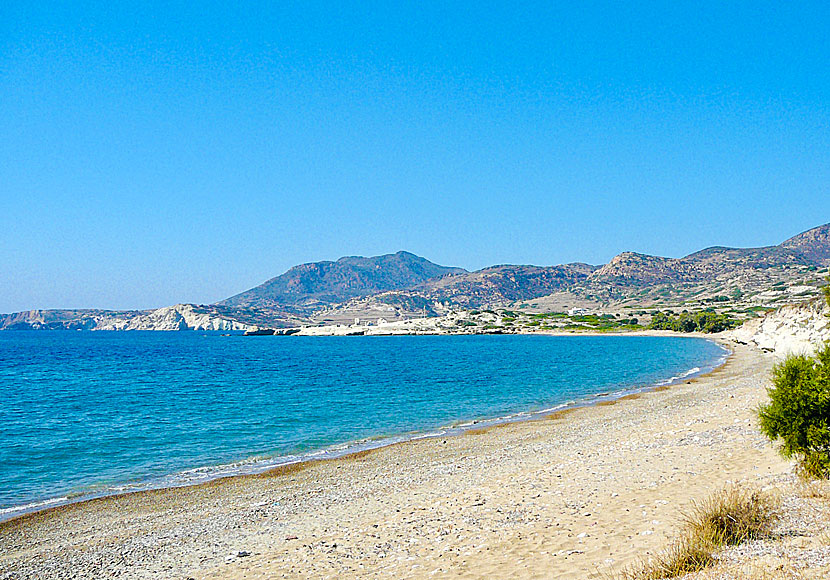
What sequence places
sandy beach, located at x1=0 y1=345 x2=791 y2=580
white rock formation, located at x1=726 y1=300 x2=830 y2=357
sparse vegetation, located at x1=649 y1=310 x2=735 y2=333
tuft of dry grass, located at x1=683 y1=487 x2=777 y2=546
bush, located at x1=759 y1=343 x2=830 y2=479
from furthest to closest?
sparse vegetation, located at x1=649 y1=310 x2=735 y2=333, white rock formation, located at x1=726 y1=300 x2=830 y2=357, bush, located at x1=759 y1=343 x2=830 y2=479, sandy beach, located at x1=0 y1=345 x2=791 y2=580, tuft of dry grass, located at x1=683 y1=487 x2=777 y2=546

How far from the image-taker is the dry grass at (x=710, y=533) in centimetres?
745

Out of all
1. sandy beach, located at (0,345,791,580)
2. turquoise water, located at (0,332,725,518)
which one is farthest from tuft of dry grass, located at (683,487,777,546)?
turquoise water, located at (0,332,725,518)

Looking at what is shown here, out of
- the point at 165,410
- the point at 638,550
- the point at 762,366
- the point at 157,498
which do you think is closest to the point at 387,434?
the point at 157,498

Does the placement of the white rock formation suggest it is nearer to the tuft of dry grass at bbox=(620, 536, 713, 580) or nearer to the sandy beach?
the sandy beach

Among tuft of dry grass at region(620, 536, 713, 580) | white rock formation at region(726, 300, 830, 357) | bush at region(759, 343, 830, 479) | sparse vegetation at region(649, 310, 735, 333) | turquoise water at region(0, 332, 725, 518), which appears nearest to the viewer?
tuft of dry grass at region(620, 536, 713, 580)

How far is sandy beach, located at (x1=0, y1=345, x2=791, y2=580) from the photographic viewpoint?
404 inches

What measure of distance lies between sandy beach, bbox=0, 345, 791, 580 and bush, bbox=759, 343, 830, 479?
0.98m

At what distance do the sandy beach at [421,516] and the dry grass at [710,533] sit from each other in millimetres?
946

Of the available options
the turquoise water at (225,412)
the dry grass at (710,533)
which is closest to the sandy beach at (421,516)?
the dry grass at (710,533)

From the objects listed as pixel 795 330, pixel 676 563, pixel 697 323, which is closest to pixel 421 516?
pixel 676 563

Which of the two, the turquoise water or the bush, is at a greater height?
the bush

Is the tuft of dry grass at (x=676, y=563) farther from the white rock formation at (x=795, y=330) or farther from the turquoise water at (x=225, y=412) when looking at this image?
the white rock formation at (x=795, y=330)

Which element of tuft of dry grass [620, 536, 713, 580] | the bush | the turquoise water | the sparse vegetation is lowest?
the sparse vegetation

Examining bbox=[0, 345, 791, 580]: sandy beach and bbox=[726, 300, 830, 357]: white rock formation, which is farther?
bbox=[726, 300, 830, 357]: white rock formation
